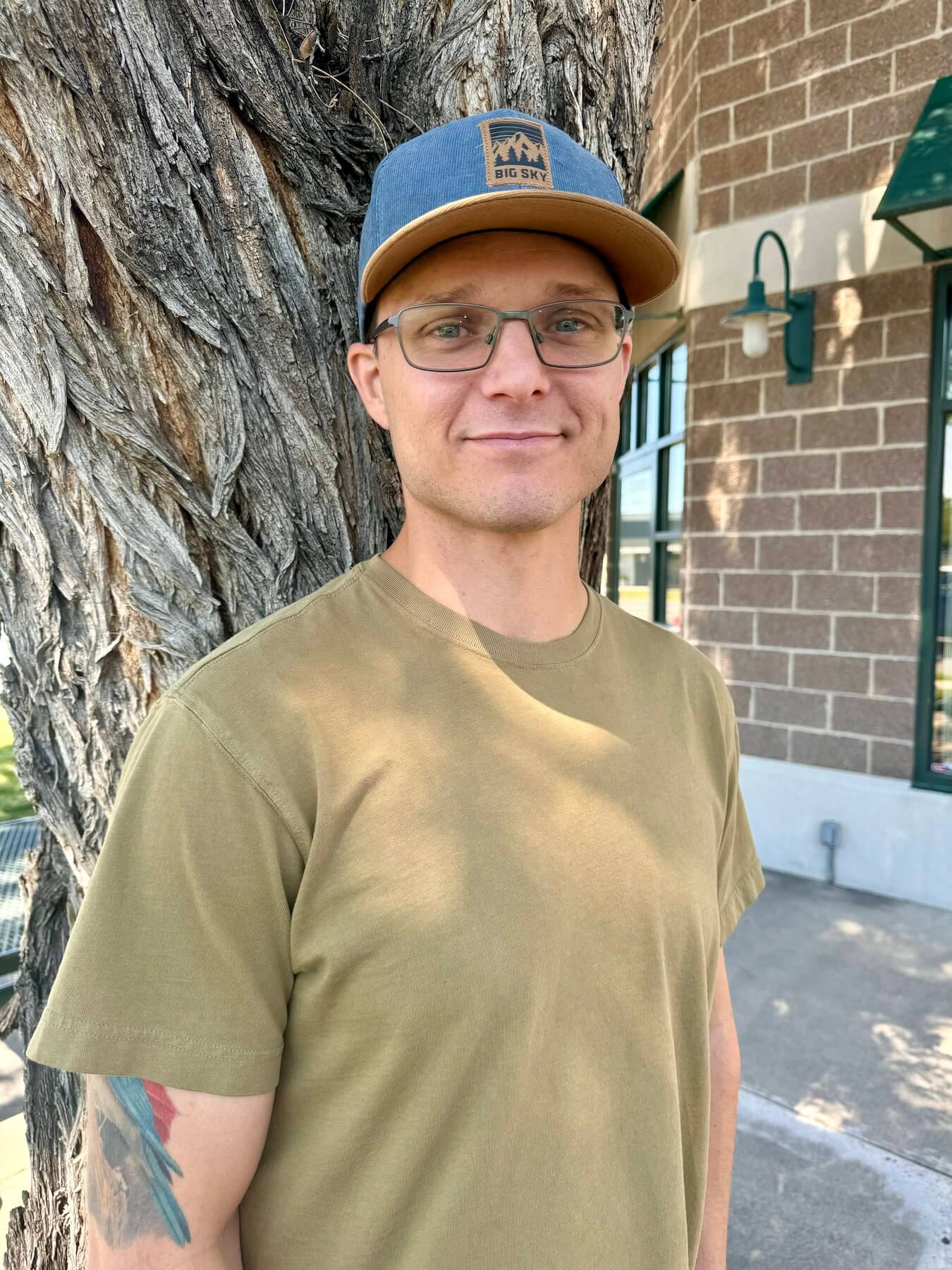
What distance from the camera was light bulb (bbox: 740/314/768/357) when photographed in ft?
16.9

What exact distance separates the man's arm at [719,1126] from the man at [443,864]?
83 mm

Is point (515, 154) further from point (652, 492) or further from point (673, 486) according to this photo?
point (652, 492)

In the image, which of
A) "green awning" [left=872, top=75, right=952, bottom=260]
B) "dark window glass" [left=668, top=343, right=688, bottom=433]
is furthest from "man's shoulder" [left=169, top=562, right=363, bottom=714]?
"dark window glass" [left=668, top=343, right=688, bottom=433]

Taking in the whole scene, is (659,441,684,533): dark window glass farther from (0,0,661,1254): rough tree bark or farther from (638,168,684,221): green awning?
(0,0,661,1254): rough tree bark

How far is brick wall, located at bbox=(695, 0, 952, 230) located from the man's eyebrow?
4.67 metres

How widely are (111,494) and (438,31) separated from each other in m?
1.08

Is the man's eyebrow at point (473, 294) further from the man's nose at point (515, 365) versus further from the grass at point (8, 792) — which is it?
the grass at point (8, 792)

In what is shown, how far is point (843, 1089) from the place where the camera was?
358 centimetres

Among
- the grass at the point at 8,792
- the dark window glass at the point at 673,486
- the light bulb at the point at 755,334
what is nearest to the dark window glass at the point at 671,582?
the dark window glass at the point at 673,486

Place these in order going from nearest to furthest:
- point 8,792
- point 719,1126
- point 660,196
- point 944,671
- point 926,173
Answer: point 719,1126
point 926,173
point 944,671
point 660,196
point 8,792

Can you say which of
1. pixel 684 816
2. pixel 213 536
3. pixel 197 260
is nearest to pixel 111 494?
pixel 213 536

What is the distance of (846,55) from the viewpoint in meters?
5.16

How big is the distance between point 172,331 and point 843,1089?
142 inches

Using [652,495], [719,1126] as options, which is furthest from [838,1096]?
[652,495]
